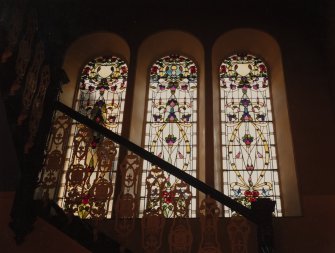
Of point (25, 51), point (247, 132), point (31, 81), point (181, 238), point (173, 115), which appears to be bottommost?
point (181, 238)

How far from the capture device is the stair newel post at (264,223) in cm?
468

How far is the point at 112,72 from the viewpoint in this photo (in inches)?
301

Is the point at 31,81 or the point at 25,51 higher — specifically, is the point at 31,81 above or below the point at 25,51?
below

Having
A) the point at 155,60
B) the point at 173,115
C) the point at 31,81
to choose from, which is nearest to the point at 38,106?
the point at 31,81

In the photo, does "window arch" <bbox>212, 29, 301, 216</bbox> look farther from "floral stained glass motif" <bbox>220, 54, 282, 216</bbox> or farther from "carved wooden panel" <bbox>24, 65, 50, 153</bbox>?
"carved wooden panel" <bbox>24, 65, 50, 153</bbox>

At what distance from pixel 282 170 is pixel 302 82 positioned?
1359mm

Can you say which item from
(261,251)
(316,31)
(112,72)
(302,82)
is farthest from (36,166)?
(316,31)

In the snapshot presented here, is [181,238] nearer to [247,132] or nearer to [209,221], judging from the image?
[209,221]

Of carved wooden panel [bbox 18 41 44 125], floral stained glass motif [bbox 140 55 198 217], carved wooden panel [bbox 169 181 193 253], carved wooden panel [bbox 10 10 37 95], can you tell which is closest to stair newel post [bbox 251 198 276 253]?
carved wooden panel [bbox 169 181 193 253]

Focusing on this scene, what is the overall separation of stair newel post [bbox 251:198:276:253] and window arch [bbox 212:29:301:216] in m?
1.21

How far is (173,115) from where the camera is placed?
7.10 m

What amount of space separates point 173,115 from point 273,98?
1.56 meters

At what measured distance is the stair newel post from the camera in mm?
4680

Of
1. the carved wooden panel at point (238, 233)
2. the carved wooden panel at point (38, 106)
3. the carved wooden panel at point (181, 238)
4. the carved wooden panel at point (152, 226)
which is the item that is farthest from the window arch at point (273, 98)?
the carved wooden panel at point (38, 106)
